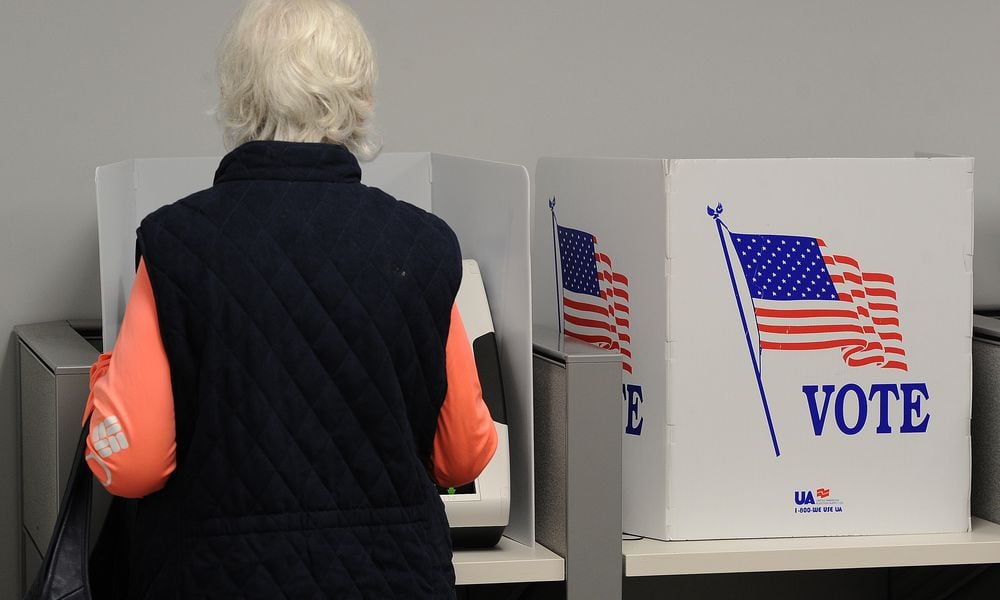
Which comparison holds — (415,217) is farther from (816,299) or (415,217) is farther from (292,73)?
(816,299)

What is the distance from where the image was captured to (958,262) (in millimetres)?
1694

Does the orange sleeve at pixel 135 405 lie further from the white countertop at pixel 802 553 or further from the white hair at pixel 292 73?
the white countertop at pixel 802 553

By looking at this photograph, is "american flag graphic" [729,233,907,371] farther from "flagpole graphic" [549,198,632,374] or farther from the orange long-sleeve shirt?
the orange long-sleeve shirt

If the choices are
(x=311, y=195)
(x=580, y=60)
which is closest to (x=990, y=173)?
(x=580, y=60)

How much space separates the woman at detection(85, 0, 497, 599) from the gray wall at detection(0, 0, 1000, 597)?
1.03 meters

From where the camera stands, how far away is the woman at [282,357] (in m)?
1.13

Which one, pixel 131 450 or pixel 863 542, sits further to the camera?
pixel 863 542

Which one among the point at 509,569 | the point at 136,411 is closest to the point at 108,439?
the point at 136,411

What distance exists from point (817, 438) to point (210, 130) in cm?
120

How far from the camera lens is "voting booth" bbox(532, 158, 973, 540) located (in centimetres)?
163

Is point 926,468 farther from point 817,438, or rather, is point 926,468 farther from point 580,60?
point 580,60

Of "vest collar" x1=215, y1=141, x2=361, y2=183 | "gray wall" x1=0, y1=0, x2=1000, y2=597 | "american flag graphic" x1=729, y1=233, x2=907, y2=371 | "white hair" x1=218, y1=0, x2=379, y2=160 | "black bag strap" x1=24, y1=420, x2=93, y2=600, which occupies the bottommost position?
Answer: "black bag strap" x1=24, y1=420, x2=93, y2=600

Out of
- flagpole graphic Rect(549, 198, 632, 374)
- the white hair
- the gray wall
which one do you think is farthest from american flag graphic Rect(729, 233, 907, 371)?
the gray wall

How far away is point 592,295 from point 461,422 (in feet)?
1.83
